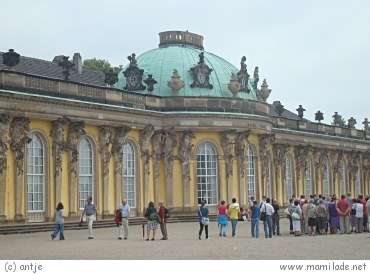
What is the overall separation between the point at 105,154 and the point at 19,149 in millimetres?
5854

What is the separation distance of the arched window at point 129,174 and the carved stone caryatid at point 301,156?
16.6 m

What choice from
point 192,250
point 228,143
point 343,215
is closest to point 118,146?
point 228,143

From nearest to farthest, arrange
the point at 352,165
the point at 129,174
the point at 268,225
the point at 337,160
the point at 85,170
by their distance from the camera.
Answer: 1. the point at 268,225
2. the point at 85,170
3. the point at 129,174
4. the point at 337,160
5. the point at 352,165

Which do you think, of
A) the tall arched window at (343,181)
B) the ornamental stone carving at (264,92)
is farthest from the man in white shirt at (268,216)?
the tall arched window at (343,181)

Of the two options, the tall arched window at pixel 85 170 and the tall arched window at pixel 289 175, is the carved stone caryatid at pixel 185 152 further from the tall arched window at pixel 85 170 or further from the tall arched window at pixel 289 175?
the tall arched window at pixel 289 175

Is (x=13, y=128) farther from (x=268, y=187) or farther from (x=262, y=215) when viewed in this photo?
(x=268, y=187)

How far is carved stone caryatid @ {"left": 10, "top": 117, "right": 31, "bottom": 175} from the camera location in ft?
101

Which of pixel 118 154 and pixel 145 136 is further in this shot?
pixel 145 136

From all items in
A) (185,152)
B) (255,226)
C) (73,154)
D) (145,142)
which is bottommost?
(255,226)

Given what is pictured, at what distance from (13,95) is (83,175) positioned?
20.4 feet

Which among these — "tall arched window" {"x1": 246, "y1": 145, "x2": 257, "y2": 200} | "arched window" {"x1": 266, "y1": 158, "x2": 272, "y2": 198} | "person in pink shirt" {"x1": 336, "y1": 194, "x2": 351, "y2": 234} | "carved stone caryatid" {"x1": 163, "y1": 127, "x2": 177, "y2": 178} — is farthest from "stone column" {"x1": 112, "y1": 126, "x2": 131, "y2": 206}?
"person in pink shirt" {"x1": 336, "y1": 194, "x2": 351, "y2": 234}

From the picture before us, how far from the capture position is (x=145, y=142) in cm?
3872

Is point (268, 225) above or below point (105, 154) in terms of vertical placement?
below

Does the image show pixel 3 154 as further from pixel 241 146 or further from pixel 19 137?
pixel 241 146
